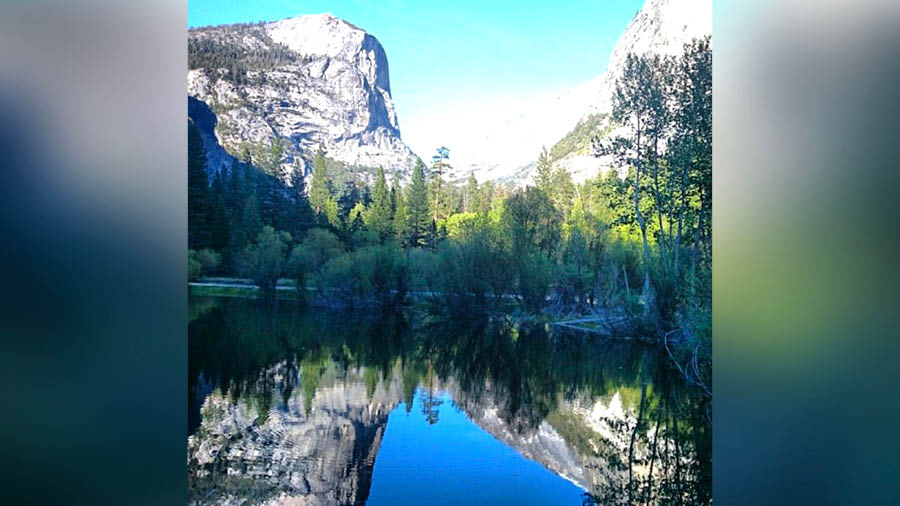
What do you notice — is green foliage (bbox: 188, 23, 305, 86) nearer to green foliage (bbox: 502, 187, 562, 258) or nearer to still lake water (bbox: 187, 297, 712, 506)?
still lake water (bbox: 187, 297, 712, 506)

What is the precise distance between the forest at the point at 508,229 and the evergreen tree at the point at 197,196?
0.01 m

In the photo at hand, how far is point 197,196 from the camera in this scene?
14.9 ft

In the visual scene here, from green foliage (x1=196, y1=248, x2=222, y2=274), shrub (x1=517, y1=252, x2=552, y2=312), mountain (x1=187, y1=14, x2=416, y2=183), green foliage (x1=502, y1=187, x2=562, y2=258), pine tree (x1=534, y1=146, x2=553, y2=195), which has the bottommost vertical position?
shrub (x1=517, y1=252, x2=552, y2=312)

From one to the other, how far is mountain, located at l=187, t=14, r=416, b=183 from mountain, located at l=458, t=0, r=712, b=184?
0.75m

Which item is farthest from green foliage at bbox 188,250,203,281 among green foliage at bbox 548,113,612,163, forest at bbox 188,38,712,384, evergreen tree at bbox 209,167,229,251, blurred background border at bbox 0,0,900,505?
green foliage at bbox 548,113,612,163

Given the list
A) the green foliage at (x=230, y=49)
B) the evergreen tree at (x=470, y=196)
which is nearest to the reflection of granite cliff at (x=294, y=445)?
the evergreen tree at (x=470, y=196)

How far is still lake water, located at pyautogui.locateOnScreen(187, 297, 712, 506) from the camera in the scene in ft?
12.7

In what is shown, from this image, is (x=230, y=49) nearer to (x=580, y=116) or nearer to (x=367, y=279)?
(x=367, y=279)

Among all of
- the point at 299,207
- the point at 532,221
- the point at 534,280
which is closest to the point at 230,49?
the point at 299,207
